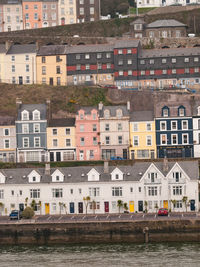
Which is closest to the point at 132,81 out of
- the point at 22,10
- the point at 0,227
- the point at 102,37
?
the point at 102,37

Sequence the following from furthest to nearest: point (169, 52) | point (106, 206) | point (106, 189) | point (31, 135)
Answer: point (169, 52) < point (31, 135) < point (106, 189) < point (106, 206)

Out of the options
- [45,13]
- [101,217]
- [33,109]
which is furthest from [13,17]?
[101,217]

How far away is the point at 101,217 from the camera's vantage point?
101188 millimetres

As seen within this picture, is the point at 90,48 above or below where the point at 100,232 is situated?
above

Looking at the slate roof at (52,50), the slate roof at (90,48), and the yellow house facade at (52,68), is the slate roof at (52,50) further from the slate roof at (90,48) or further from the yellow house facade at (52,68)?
the slate roof at (90,48)

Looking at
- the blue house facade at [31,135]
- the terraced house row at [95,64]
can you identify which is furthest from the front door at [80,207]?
the terraced house row at [95,64]

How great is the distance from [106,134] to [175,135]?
8.54 meters

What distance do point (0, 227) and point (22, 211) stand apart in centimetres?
578

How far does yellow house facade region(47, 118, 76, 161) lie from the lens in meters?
121

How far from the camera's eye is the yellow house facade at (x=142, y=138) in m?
120

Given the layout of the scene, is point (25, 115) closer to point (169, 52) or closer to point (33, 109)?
point (33, 109)

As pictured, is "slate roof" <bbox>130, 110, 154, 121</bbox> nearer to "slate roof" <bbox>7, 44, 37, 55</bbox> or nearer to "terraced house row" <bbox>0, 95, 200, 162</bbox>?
"terraced house row" <bbox>0, 95, 200, 162</bbox>

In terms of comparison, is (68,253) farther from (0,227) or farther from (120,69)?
(120,69)

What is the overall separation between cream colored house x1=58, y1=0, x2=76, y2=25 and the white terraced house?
6104cm
